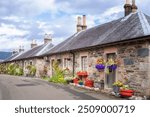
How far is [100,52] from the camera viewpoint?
16281 millimetres

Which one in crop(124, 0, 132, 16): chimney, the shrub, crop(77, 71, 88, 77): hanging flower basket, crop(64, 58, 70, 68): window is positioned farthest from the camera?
the shrub

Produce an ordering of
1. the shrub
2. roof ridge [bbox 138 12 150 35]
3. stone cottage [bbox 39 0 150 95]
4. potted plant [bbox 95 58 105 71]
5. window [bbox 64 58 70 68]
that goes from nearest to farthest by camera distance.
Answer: stone cottage [bbox 39 0 150 95]
roof ridge [bbox 138 12 150 35]
potted plant [bbox 95 58 105 71]
window [bbox 64 58 70 68]
the shrub

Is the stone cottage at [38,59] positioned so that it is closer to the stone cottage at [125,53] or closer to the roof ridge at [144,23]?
the stone cottage at [125,53]

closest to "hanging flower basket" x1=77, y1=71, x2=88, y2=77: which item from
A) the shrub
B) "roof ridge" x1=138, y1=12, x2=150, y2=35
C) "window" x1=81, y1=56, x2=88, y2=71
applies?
"window" x1=81, y1=56, x2=88, y2=71

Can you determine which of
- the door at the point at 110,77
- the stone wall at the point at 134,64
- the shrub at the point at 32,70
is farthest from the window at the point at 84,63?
the shrub at the point at 32,70

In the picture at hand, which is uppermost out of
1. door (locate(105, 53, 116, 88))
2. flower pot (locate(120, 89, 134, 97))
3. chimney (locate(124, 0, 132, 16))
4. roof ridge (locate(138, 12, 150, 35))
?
chimney (locate(124, 0, 132, 16))

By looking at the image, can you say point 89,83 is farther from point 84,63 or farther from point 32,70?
point 32,70

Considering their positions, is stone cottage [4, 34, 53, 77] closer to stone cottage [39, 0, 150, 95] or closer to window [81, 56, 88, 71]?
window [81, 56, 88, 71]

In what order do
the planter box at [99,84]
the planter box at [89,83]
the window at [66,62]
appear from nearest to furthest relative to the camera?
1. the planter box at [99,84]
2. the planter box at [89,83]
3. the window at [66,62]

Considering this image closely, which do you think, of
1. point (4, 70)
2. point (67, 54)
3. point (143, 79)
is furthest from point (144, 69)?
point (4, 70)

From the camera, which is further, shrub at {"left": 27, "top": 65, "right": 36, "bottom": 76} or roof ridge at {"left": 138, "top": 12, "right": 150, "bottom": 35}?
shrub at {"left": 27, "top": 65, "right": 36, "bottom": 76}

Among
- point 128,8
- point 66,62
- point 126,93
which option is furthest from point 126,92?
point 66,62

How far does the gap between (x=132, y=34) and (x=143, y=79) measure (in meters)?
2.54

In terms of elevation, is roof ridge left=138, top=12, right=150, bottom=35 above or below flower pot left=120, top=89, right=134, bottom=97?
above
